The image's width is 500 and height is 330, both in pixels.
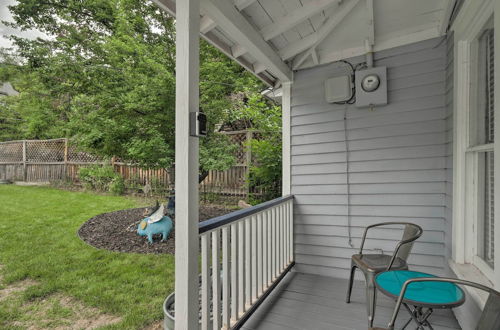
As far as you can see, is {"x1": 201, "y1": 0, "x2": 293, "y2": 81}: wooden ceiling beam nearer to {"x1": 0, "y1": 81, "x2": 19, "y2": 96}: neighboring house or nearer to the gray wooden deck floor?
the gray wooden deck floor

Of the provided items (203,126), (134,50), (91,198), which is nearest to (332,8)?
(203,126)

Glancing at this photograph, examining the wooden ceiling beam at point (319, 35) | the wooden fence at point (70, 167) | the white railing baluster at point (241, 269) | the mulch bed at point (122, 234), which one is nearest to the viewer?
the white railing baluster at point (241, 269)

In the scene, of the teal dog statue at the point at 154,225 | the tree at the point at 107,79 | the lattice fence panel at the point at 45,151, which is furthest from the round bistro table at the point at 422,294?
the lattice fence panel at the point at 45,151

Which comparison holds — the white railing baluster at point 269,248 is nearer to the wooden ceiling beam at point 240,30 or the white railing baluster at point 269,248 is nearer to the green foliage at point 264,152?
the wooden ceiling beam at point 240,30

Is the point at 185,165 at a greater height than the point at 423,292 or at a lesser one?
greater

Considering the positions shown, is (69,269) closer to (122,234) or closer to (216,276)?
(122,234)

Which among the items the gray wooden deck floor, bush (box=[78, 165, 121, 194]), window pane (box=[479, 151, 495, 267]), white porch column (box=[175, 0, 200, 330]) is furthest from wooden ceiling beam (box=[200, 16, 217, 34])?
bush (box=[78, 165, 121, 194])

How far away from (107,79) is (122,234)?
250 centimetres

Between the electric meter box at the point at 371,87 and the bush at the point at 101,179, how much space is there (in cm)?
528

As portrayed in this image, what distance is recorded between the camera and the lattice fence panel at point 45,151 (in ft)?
18.9

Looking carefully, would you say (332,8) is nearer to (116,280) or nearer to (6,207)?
(116,280)

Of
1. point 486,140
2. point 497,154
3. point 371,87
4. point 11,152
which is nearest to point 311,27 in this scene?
point 371,87

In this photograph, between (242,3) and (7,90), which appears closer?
(242,3)

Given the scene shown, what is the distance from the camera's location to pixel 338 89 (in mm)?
2631
